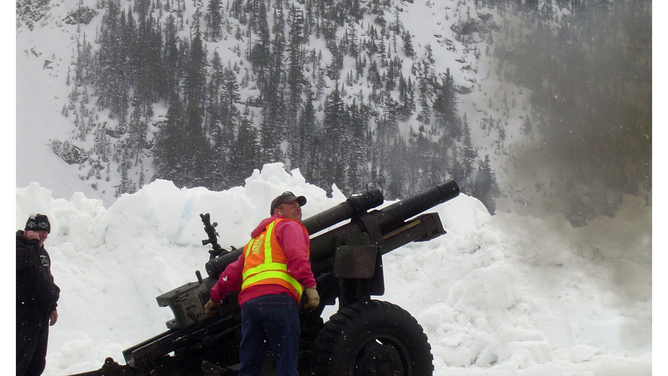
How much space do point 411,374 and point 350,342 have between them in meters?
0.57

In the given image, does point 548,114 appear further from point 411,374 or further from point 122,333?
point 411,374

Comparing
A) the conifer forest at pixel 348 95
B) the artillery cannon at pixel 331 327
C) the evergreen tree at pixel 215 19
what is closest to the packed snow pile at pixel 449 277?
the artillery cannon at pixel 331 327

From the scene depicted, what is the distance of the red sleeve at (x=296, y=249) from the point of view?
11.2 feet

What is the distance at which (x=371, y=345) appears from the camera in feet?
13.1

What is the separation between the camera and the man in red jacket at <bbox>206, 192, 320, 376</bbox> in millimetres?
3461

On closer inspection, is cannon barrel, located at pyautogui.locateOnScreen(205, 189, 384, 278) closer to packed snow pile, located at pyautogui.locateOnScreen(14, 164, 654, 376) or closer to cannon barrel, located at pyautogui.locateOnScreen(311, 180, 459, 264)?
cannon barrel, located at pyautogui.locateOnScreen(311, 180, 459, 264)

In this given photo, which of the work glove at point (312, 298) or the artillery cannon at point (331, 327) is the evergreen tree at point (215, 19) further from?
the work glove at point (312, 298)

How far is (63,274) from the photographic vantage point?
9039 mm

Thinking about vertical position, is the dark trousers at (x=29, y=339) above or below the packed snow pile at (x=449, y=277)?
below

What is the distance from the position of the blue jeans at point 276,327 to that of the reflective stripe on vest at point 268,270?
0.09 meters

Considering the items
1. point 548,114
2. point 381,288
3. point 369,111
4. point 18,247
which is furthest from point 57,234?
point 369,111

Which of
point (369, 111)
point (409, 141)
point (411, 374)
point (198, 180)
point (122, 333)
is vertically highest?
point (369, 111)

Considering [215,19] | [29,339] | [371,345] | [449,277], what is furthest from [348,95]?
[371,345]

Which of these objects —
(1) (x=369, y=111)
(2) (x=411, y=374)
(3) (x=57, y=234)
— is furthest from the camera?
A: (1) (x=369, y=111)
